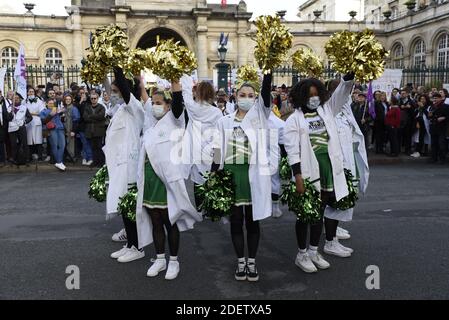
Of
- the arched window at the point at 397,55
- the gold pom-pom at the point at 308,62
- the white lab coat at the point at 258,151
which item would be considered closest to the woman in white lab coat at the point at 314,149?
the white lab coat at the point at 258,151

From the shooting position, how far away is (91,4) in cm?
3381

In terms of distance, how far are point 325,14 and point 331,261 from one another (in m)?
71.1

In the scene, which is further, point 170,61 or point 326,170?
point 326,170

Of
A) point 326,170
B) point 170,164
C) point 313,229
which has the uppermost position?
point 170,164

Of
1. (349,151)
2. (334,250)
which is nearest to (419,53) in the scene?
(349,151)

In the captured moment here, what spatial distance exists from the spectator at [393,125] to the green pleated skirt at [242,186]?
32.6ft

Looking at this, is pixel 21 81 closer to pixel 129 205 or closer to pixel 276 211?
pixel 276 211

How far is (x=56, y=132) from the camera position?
477 inches

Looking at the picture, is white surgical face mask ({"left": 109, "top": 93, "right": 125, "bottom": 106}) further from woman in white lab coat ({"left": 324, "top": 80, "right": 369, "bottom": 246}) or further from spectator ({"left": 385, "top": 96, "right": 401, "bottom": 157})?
spectator ({"left": 385, "top": 96, "right": 401, "bottom": 157})

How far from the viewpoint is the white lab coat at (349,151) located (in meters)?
5.38

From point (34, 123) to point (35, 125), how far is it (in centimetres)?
6

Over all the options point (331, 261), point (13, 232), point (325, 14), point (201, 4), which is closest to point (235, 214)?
point (331, 261)

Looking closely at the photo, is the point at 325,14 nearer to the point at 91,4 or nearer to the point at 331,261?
the point at 91,4

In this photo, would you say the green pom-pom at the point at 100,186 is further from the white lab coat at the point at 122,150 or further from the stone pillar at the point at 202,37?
the stone pillar at the point at 202,37
